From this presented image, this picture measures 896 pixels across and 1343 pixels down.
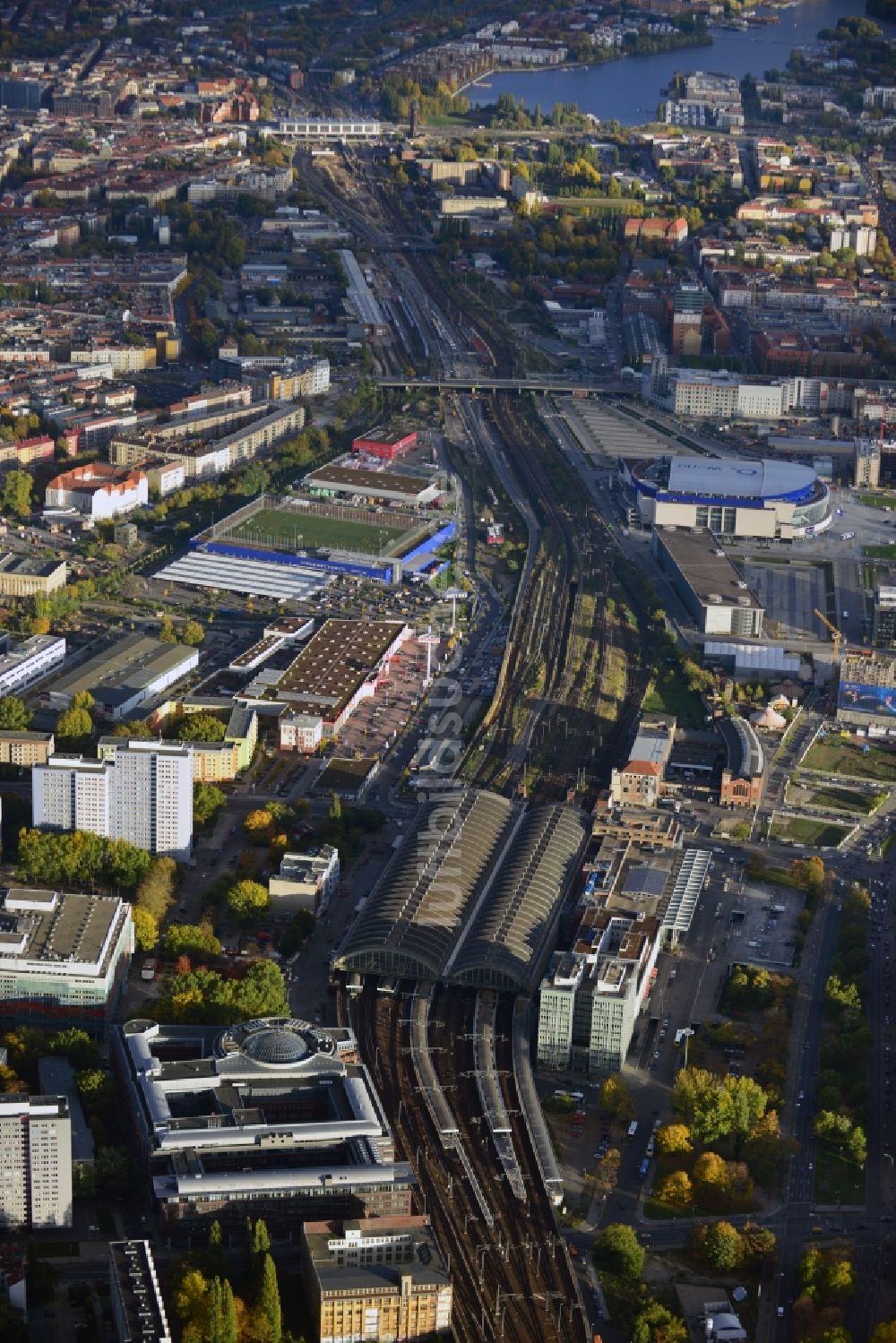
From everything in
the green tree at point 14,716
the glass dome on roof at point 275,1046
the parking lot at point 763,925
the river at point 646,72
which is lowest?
the parking lot at point 763,925

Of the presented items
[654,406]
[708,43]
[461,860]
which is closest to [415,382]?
[654,406]

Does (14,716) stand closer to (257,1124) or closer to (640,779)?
(640,779)

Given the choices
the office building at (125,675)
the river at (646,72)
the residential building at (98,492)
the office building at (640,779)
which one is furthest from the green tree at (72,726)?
the river at (646,72)

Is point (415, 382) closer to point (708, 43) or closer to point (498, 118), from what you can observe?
point (498, 118)

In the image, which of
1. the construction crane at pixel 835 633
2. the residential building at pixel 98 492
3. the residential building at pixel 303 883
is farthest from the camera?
the residential building at pixel 98 492

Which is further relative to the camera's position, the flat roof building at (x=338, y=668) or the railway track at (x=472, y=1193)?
the flat roof building at (x=338, y=668)

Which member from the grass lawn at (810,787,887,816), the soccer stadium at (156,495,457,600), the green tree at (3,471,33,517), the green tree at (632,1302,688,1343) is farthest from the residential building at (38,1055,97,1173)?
the green tree at (3,471,33,517)

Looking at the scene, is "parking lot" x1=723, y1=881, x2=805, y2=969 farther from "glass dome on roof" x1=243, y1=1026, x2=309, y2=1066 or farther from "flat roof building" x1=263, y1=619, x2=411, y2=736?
"flat roof building" x1=263, y1=619, x2=411, y2=736

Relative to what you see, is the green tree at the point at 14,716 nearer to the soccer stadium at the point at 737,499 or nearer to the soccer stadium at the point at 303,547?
the soccer stadium at the point at 303,547
